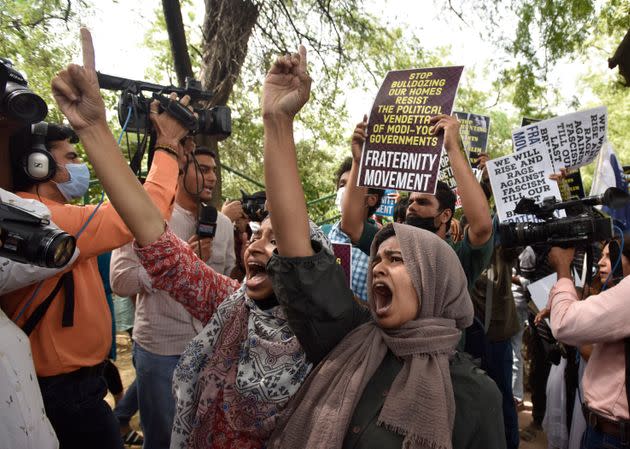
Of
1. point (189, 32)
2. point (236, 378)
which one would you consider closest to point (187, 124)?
point (236, 378)

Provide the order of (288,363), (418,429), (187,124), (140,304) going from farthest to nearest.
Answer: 1. (140,304)
2. (187,124)
3. (288,363)
4. (418,429)

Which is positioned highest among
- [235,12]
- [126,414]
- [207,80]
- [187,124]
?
[235,12]

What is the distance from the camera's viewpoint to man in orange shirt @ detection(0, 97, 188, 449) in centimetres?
186

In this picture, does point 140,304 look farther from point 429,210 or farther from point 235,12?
point 235,12

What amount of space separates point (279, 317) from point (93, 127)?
2.62 ft

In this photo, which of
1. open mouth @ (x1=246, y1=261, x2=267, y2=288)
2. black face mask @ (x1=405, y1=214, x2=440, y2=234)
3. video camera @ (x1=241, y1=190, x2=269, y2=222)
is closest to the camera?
open mouth @ (x1=246, y1=261, x2=267, y2=288)

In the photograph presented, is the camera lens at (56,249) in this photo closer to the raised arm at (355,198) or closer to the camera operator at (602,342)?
the raised arm at (355,198)

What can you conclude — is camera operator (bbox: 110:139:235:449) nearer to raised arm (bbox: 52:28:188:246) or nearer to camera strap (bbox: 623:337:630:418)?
raised arm (bbox: 52:28:188:246)

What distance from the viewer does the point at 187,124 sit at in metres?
1.94

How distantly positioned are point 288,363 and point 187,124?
0.97 metres

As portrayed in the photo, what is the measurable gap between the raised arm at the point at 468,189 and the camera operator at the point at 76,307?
119 centimetres

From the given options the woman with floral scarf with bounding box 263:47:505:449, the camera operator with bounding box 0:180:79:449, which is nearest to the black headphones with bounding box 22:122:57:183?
the camera operator with bounding box 0:180:79:449

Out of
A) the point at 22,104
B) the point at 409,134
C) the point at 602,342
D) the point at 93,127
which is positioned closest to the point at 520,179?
the point at 409,134

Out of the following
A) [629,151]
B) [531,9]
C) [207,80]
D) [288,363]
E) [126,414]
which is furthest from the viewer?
[629,151]
